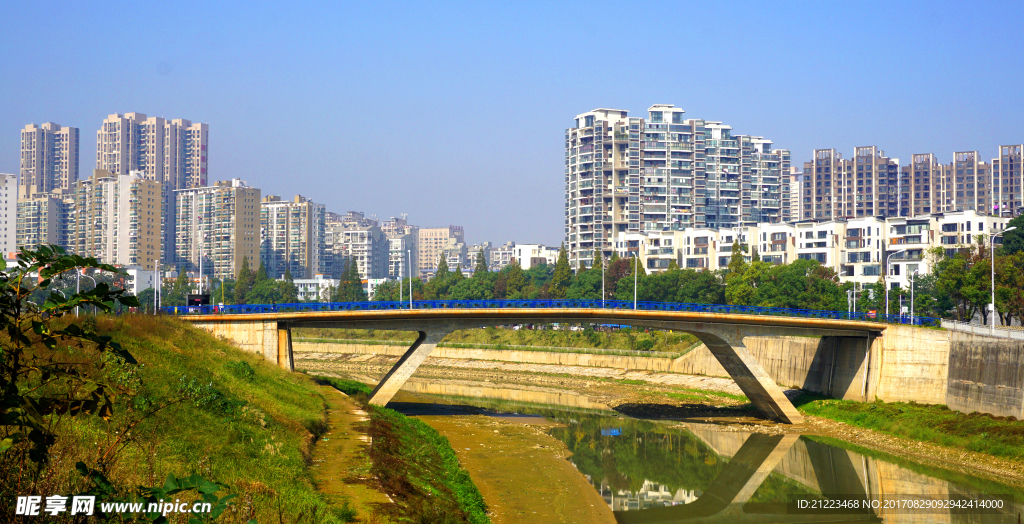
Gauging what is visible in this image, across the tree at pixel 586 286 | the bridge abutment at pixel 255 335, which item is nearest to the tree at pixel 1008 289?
the tree at pixel 586 286

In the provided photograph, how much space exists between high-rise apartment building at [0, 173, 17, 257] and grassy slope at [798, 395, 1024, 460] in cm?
18543

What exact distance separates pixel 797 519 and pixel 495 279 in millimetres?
100345

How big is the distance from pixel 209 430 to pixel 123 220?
7158 inches

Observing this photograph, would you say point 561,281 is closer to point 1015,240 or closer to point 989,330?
point 1015,240

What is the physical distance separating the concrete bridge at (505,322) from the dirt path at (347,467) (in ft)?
30.6

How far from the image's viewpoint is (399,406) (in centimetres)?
5484

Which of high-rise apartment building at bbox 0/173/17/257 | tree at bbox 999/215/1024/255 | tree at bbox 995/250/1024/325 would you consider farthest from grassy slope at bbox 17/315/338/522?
high-rise apartment building at bbox 0/173/17/257

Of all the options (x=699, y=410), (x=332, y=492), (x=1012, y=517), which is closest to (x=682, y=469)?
(x=1012, y=517)

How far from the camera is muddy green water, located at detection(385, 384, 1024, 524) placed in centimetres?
3011

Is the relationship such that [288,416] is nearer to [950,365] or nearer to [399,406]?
[399,406]

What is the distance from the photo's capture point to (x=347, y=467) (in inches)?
991

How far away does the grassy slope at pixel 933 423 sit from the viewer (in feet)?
122

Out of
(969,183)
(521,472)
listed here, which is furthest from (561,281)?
(969,183)

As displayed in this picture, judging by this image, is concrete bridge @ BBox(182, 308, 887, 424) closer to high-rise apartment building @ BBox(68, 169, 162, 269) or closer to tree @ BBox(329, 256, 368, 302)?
tree @ BBox(329, 256, 368, 302)
